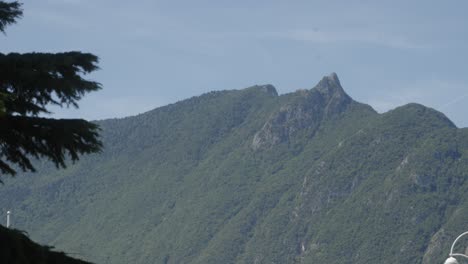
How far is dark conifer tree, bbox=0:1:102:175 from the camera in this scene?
5.39 m

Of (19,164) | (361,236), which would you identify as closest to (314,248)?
(361,236)

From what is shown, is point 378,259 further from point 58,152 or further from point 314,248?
point 58,152

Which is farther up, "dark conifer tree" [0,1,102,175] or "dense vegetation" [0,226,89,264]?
"dark conifer tree" [0,1,102,175]

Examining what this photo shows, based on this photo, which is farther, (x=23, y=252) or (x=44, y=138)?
(x=44, y=138)

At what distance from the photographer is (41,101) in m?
5.62

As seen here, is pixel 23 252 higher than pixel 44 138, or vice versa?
pixel 44 138

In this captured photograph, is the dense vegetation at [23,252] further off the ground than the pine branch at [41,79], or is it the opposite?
the pine branch at [41,79]

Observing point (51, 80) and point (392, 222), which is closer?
point (51, 80)

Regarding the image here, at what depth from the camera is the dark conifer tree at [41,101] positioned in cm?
539

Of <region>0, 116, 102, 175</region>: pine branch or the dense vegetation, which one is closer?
the dense vegetation

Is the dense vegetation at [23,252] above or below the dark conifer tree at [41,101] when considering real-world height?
below

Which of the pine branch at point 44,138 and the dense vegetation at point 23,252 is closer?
the dense vegetation at point 23,252

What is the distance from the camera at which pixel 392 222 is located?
196000mm

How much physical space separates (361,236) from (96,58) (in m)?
191
